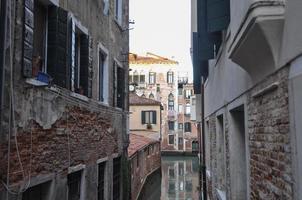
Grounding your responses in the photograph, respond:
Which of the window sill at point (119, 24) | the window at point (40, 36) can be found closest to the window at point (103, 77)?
the window sill at point (119, 24)

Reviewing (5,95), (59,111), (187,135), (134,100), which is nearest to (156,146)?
(134,100)

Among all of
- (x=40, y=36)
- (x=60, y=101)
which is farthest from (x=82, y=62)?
(x=40, y=36)

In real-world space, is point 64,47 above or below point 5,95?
above

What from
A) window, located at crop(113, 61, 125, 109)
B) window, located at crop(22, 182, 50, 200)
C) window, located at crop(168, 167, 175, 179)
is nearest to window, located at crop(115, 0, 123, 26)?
window, located at crop(113, 61, 125, 109)

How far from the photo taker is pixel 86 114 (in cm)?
848

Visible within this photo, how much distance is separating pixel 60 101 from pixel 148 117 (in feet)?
106

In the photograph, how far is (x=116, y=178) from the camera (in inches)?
468

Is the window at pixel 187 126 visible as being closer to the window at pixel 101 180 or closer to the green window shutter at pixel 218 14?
the window at pixel 101 180

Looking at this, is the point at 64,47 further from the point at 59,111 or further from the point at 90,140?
the point at 90,140

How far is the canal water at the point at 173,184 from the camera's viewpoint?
24359 mm

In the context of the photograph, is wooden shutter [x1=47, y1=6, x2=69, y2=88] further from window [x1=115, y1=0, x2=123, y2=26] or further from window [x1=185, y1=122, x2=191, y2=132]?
window [x1=185, y1=122, x2=191, y2=132]

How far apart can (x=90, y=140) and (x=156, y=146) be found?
2478 cm

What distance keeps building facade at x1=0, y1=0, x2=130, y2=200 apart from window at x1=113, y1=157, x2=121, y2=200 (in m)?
0.05

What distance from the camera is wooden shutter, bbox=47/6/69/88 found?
21.1 ft
